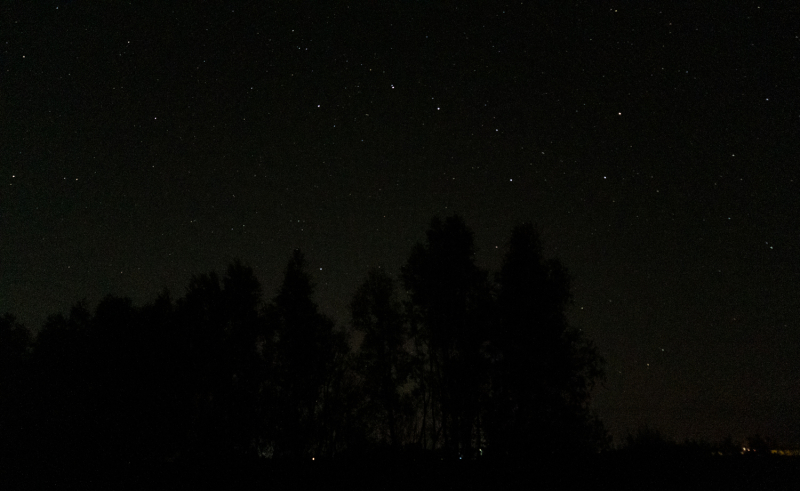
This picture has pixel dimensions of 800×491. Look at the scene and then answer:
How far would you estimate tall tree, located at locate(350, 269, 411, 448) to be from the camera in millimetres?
23875

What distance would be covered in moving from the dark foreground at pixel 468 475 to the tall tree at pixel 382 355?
7.88 meters

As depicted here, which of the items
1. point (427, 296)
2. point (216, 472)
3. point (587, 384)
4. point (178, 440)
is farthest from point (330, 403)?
point (587, 384)

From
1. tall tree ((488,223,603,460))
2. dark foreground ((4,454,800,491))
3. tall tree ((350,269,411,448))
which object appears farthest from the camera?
tall tree ((350,269,411,448))

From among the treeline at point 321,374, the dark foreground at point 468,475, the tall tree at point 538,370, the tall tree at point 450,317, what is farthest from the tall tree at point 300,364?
the tall tree at point 538,370

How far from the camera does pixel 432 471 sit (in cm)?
1272

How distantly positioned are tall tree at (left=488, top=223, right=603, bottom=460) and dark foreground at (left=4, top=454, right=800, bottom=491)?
188 inches

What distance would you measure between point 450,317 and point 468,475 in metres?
9.58

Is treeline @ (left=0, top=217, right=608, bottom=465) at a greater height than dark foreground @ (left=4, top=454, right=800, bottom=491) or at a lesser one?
greater

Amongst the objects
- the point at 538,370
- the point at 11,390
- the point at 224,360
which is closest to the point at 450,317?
the point at 538,370

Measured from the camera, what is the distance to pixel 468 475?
467 inches

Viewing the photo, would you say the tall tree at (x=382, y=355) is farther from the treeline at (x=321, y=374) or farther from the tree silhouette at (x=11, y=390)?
the tree silhouette at (x=11, y=390)

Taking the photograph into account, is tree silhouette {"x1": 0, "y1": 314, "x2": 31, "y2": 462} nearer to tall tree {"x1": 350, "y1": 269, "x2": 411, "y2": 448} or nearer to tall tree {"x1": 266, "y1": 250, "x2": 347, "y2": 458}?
tall tree {"x1": 266, "y1": 250, "x2": 347, "y2": 458}

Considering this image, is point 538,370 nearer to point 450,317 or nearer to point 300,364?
point 450,317

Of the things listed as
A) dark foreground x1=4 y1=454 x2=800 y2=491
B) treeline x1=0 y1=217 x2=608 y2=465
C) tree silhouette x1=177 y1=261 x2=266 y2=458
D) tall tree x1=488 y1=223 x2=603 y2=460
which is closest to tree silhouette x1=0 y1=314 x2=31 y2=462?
treeline x1=0 y1=217 x2=608 y2=465
